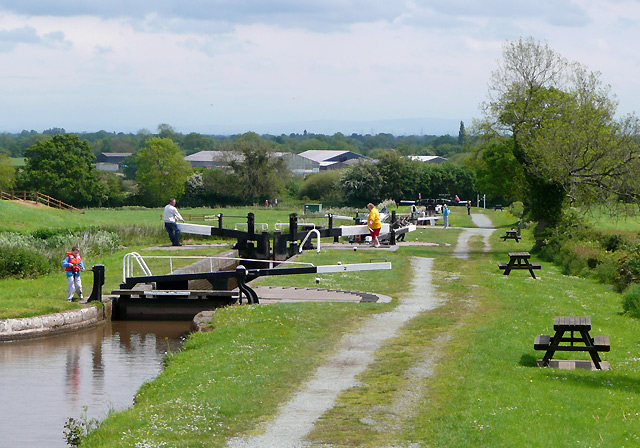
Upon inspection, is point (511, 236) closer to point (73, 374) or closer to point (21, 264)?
point (21, 264)

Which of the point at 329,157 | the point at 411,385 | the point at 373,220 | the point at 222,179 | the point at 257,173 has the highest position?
the point at 329,157

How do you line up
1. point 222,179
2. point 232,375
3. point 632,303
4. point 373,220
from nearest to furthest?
point 232,375, point 632,303, point 373,220, point 222,179

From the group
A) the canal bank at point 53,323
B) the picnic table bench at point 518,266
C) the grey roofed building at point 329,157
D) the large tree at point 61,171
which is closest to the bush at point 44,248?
the canal bank at point 53,323

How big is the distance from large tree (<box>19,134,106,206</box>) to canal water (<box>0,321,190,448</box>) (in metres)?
72.1

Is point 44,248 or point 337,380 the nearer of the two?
point 337,380

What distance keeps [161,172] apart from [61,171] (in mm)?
18170

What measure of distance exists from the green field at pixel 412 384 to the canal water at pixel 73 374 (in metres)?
0.98

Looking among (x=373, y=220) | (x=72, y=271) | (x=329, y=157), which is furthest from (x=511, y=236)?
(x=329, y=157)

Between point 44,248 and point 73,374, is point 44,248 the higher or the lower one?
the higher one

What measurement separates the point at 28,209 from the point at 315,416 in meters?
53.2

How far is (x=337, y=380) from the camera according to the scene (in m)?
10.9

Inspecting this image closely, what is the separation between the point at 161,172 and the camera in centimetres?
10506

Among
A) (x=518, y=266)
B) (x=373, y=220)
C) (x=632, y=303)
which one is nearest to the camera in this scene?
(x=632, y=303)

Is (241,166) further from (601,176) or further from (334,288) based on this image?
(334,288)
